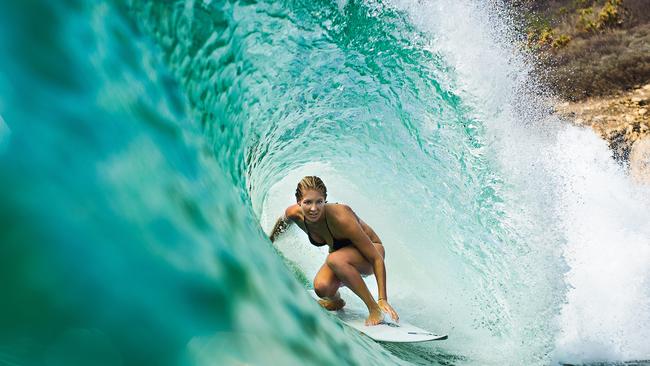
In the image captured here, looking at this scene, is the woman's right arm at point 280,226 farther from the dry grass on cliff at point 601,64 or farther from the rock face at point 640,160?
the dry grass on cliff at point 601,64

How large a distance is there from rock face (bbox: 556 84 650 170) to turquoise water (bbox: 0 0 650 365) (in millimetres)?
3229

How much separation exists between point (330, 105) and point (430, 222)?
1418 mm

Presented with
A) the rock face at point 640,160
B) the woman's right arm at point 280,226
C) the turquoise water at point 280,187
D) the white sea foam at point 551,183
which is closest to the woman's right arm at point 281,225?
the woman's right arm at point 280,226

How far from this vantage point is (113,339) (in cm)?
Answer: 59

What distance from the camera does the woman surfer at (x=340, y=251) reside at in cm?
283

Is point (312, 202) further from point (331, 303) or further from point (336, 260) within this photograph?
point (331, 303)

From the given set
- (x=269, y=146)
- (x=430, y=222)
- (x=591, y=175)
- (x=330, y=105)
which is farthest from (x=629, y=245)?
(x=269, y=146)

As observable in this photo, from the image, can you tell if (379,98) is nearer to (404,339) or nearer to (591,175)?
(404,339)

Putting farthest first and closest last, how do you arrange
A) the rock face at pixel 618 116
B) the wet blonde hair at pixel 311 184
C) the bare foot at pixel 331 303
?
the rock face at pixel 618 116, the bare foot at pixel 331 303, the wet blonde hair at pixel 311 184

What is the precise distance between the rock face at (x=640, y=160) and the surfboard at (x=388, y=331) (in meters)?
7.54

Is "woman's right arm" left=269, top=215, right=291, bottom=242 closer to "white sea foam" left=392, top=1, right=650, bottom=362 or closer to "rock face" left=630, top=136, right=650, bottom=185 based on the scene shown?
"white sea foam" left=392, top=1, right=650, bottom=362

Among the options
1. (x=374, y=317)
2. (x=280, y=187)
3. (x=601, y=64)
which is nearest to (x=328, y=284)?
(x=374, y=317)

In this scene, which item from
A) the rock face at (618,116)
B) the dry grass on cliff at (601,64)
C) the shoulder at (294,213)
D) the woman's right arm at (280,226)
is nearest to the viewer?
the shoulder at (294,213)

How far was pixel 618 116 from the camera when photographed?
33.2ft
